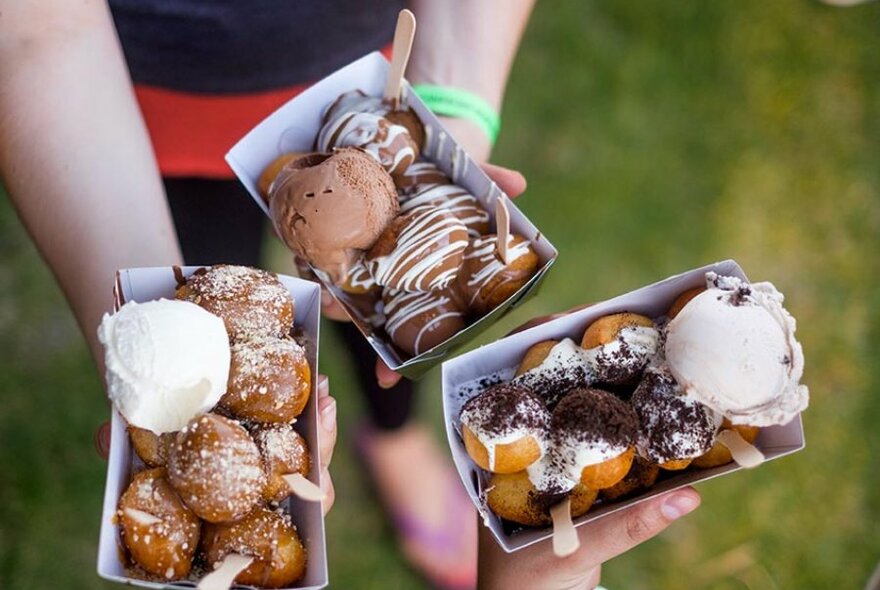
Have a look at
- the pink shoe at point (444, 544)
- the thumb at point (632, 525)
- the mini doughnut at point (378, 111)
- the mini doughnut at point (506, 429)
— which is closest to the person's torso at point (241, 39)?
the mini doughnut at point (378, 111)

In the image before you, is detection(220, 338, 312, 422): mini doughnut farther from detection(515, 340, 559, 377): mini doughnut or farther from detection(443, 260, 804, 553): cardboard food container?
detection(515, 340, 559, 377): mini doughnut

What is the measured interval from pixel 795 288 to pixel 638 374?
180 centimetres

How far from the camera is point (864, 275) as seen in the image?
9.79 feet

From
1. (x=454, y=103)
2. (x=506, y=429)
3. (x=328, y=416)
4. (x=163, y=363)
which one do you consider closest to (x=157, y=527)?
(x=163, y=363)

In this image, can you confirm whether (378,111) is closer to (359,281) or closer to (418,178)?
(418,178)

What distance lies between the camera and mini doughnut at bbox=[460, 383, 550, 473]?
133cm

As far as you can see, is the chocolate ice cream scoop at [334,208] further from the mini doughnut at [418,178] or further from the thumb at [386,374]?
the thumb at [386,374]

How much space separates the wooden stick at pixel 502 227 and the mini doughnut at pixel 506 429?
12.2 inches

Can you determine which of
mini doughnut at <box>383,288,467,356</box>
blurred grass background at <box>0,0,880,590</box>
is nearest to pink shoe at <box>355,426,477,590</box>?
blurred grass background at <box>0,0,880,590</box>

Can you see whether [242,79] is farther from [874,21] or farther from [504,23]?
[874,21]

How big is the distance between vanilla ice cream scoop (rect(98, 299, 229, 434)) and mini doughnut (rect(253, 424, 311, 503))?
0.34 ft

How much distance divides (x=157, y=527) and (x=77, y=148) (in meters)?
0.81

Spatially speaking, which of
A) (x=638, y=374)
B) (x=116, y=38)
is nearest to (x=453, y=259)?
(x=638, y=374)

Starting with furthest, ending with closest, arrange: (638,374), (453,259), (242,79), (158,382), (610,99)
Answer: (610,99)
(242,79)
(453,259)
(638,374)
(158,382)
